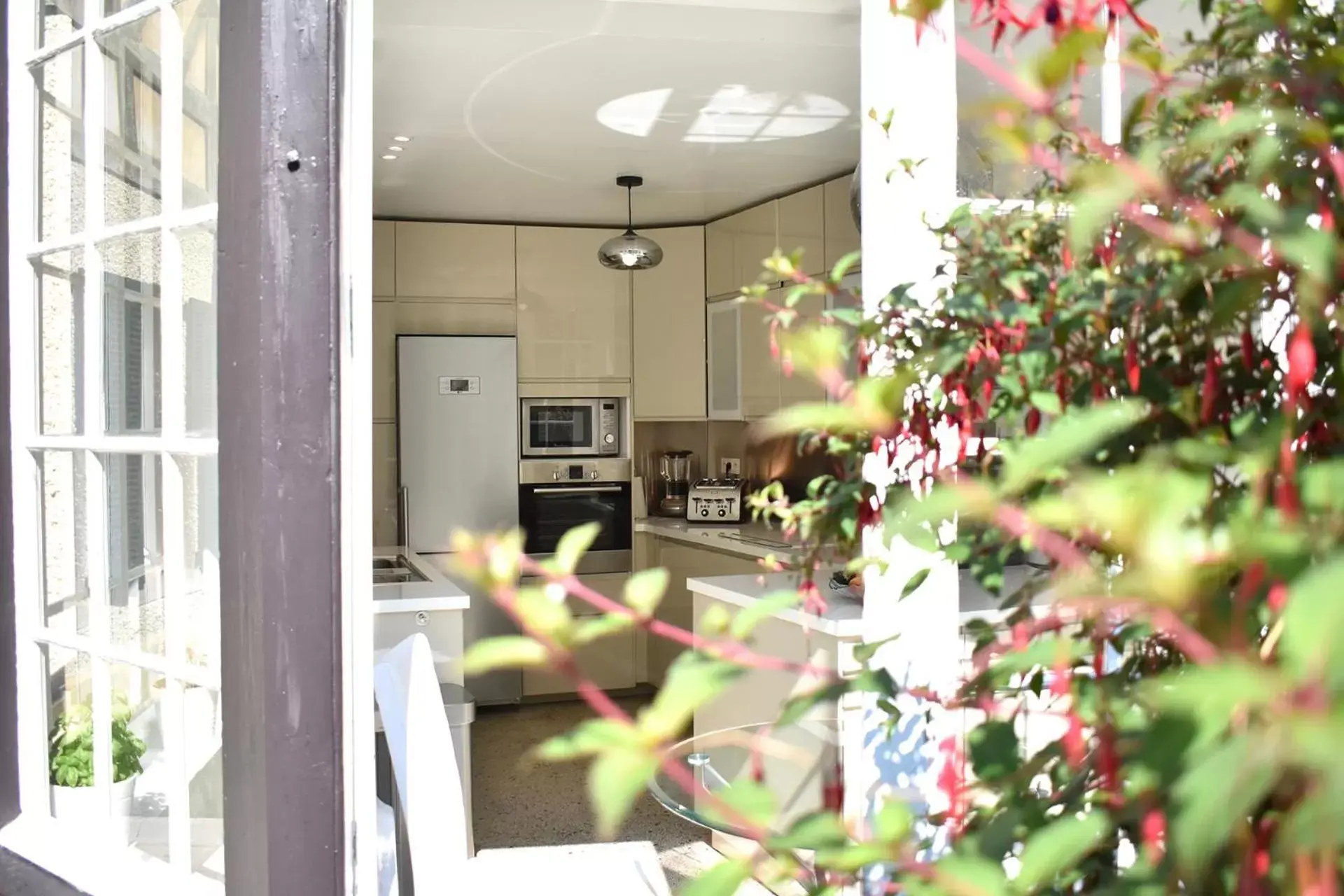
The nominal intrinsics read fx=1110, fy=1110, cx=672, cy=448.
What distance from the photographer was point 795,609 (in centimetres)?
272

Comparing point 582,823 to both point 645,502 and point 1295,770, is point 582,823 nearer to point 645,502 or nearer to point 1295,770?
point 645,502

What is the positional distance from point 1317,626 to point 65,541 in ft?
6.50

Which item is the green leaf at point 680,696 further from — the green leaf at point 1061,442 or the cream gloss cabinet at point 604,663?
the cream gloss cabinet at point 604,663

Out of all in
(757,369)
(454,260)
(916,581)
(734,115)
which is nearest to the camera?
(916,581)

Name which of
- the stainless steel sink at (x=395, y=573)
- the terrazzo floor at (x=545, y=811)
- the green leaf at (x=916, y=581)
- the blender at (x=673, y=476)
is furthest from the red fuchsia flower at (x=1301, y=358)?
the blender at (x=673, y=476)

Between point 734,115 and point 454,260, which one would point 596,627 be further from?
point 454,260

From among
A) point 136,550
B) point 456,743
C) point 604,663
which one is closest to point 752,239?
point 604,663

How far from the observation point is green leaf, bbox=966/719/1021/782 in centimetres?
49

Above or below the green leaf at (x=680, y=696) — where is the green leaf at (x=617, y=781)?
below

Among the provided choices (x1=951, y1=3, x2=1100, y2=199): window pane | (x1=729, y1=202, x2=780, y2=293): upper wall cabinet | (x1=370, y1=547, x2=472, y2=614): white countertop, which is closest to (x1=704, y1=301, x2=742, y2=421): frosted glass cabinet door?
(x1=729, y1=202, x2=780, y2=293): upper wall cabinet

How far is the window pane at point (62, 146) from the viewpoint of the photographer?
179cm

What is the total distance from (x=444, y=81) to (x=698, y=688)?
3.90m

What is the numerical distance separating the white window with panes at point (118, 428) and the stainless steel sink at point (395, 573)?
1.97 metres

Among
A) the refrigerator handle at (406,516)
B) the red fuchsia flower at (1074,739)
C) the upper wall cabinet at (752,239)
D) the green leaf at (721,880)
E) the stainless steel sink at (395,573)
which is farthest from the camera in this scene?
the refrigerator handle at (406,516)
